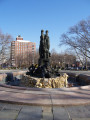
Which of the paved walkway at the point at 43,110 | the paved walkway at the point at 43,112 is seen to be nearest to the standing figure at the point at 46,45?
the paved walkway at the point at 43,110

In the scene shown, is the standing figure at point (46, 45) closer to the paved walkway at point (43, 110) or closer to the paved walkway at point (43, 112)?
the paved walkway at point (43, 110)

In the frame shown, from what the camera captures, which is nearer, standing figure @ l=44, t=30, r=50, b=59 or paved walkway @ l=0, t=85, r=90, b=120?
paved walkway @ l=0, t=85, r=90, b=120

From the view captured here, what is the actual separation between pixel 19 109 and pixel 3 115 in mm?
656

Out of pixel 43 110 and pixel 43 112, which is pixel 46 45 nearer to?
pixel 43 110

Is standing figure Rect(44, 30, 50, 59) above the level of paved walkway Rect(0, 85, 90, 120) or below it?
above

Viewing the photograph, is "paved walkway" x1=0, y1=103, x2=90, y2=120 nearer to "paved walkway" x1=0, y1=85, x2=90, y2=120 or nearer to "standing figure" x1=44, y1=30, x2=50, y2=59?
"paved walkway" x1=0, y1=85, x2=90, y2=120

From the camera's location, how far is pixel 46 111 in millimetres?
4137

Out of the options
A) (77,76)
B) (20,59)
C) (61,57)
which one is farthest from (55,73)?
(20,59)

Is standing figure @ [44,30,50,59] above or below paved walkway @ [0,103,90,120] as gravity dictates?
above

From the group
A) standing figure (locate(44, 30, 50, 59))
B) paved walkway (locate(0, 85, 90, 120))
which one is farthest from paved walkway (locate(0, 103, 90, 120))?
standing figure (locate(44, 30, 50, 59))

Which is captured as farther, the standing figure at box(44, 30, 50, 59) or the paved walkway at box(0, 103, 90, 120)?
the standing figure at box(44, 30, 50, 59)

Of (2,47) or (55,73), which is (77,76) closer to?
(55,73)

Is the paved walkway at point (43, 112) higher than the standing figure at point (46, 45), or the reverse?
the standing figure at point (46, 45)

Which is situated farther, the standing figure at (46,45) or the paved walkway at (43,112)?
the standing figure at (46,45)
